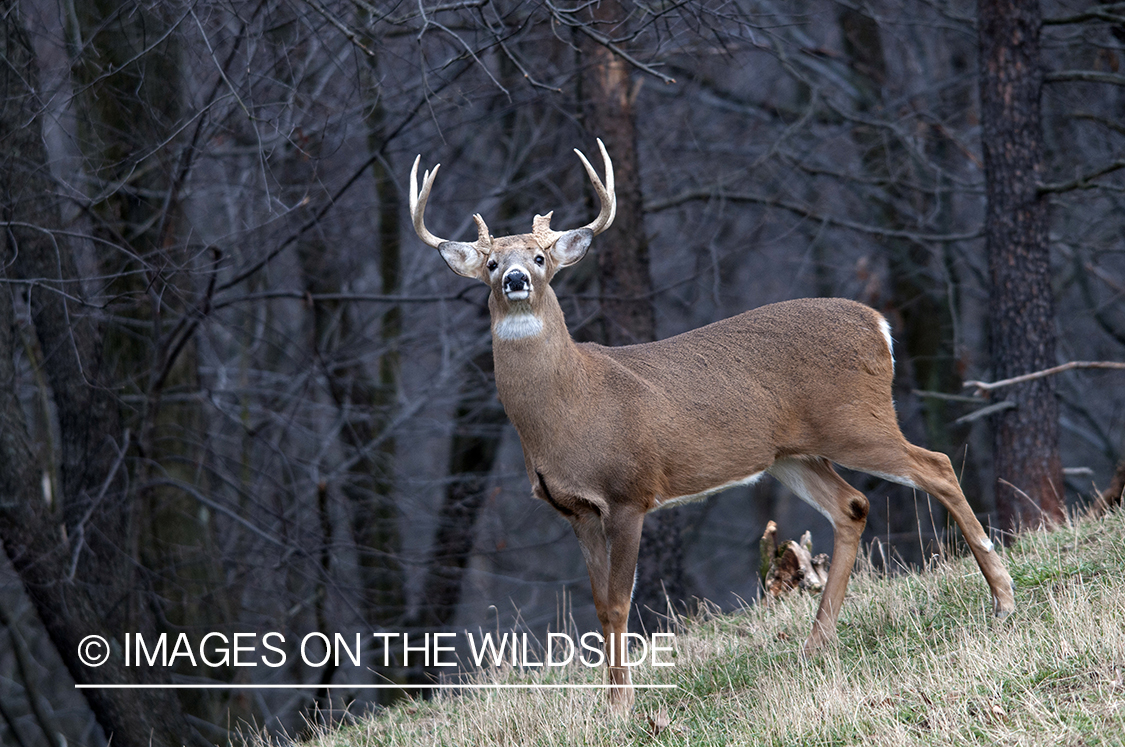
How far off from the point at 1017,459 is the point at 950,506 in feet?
12.1

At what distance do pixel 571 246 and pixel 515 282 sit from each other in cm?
55

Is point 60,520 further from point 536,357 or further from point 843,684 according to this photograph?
point 843,684

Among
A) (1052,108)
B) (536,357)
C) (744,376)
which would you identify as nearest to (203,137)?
A: (536,357)

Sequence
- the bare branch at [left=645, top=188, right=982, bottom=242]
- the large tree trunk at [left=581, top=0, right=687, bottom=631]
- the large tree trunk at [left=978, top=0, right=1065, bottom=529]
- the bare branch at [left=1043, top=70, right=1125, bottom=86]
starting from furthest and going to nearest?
the bare branch at [left=645, top=188, right=982, bottom=242] → the large tree trunk at [left=581, top=0, right=687, bottom=631] → the bare branch at [left=1043, top=70, right=1125, bottom=86] → the large tree trunk at [left=978, top=0, right=1065, bottom=529]

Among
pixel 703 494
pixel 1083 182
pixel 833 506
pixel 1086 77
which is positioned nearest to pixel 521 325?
pixel 703 494

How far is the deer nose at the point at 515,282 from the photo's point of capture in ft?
17.1

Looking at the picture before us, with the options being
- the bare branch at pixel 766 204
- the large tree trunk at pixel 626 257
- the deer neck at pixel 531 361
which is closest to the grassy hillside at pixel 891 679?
the deer neck at pixel 531 361

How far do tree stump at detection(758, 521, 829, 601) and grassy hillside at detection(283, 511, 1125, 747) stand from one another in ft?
1.10

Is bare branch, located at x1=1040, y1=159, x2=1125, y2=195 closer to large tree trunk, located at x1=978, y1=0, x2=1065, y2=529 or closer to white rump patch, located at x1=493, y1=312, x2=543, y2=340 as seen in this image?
large tree trunk, located at x1=978, y1=0, x2=1065, y2=529

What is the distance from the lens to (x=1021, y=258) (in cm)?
912

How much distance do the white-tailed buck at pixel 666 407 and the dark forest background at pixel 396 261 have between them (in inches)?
30.1

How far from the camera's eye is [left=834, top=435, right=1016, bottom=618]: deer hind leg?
5680mm

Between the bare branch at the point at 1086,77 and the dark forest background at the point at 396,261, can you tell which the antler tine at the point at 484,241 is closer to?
the dark forest background at the point at 396,261

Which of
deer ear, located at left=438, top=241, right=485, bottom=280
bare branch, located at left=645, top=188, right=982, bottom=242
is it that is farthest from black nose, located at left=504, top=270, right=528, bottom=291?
bare branch, located at left=645, top=188, right=982, bottom=242
